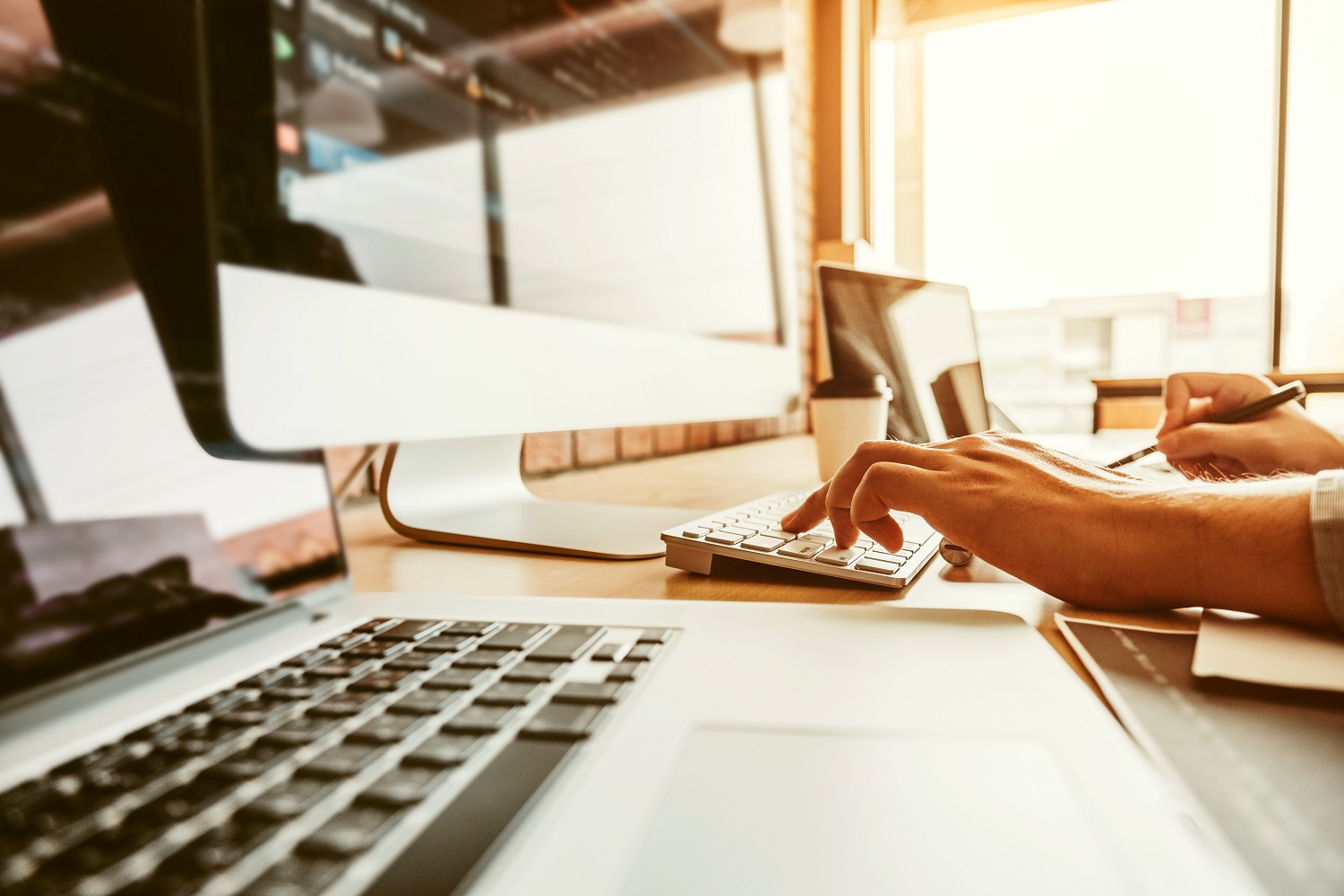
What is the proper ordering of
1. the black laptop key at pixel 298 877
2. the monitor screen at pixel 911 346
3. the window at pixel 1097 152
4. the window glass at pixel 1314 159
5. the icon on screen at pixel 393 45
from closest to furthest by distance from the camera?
the black laptop key at pixel 298 877
the icon on screen at pixel 393 45
the monitor screen at pixel 911 346
the window glass at pixel 1314 159
the window at pixel 1097 152

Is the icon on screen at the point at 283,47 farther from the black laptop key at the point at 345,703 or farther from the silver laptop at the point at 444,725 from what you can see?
the black laptop key at the point at 345,703

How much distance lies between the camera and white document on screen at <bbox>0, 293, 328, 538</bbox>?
0.24m

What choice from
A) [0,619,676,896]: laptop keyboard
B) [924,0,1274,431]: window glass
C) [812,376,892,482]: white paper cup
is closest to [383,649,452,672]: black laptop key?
[0,619,676,896]: laptop keyboard

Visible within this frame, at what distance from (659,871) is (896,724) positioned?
0.30 feet

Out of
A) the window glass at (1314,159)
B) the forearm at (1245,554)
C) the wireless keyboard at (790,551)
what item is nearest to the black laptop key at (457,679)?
the wireless keyboard at (790,551)

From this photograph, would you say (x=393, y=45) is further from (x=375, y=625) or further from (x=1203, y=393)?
(x=1203, y=393)

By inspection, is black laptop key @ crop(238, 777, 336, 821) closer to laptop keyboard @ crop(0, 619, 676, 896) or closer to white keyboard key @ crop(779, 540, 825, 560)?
laptop keyboard @ crop(0, 619, 676, 896)

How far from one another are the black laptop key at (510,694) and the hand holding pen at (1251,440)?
72cm

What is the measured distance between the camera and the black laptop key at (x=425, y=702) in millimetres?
184

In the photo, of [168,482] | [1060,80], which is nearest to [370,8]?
[168,482]

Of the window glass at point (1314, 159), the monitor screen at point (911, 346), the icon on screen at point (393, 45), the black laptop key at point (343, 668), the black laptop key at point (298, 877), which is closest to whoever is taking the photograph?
the black laptop key at point (298, 877)

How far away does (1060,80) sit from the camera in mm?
3412

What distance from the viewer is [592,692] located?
0.66ft

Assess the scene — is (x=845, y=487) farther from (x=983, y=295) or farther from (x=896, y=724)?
(x=983, y=295)
